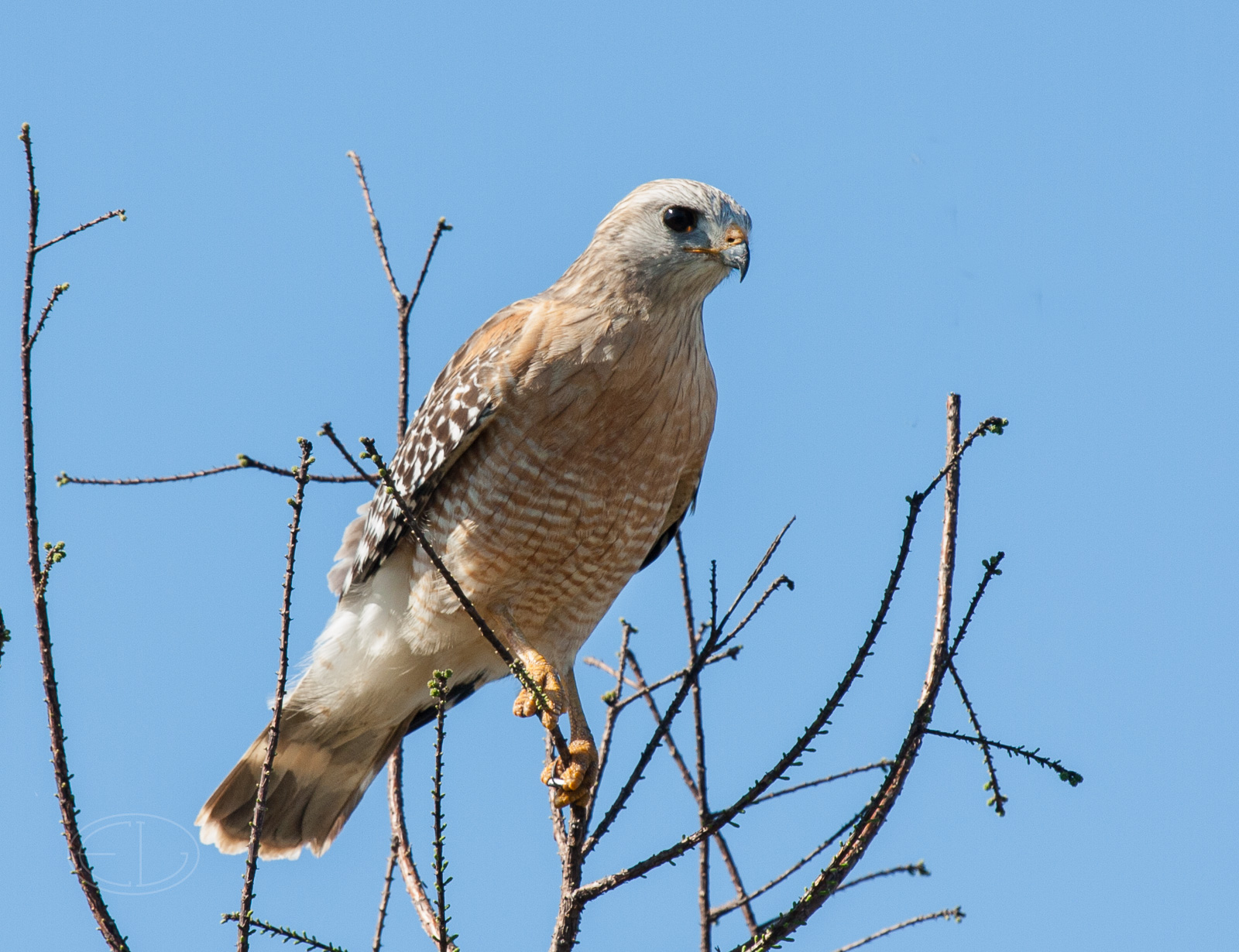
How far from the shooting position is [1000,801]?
3.03 meters

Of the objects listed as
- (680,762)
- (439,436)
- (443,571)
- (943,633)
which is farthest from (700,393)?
(443,571)

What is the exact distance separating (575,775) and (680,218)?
2.11 meters

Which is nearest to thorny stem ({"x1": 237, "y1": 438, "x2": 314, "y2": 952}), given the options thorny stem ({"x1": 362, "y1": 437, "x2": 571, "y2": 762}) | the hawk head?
thorny stem ({"x1": 362, "y1": 437, "x2": 571, "y2": 762})

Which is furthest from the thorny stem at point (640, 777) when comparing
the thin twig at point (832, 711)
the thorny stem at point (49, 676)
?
the thorny stem at point (49, 676)

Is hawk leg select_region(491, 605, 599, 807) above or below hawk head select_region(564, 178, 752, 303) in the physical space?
below

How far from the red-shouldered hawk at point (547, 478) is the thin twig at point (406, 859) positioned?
55 cm

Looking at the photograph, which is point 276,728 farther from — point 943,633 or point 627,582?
point 627,582

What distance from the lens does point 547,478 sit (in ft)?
14.6

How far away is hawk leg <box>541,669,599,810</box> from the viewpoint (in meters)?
4.12

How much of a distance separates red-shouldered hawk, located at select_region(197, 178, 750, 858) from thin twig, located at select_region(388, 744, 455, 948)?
0.55 meters

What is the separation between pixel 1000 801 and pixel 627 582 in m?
2.29

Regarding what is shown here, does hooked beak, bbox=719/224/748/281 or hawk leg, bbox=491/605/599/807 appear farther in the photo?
hooked beak, bbox=719/224/748/281

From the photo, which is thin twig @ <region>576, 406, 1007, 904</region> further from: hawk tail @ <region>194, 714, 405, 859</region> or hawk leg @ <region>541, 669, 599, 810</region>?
hawk tail @ <region>194, 714, 405, 859</region>

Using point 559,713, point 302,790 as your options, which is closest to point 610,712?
point 559,713
